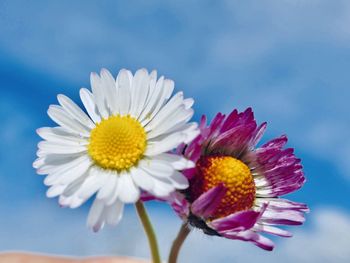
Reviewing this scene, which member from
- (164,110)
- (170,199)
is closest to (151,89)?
(164,110)

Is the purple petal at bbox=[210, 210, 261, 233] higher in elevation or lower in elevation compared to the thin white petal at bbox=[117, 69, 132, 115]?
lower

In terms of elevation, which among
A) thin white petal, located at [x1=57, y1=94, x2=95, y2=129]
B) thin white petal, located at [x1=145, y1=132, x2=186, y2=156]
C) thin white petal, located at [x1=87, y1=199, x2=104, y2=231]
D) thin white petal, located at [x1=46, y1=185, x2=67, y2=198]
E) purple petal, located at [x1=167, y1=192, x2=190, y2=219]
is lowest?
thin white petal, located at [x1=87, y1=199, x2=104, y2=231]

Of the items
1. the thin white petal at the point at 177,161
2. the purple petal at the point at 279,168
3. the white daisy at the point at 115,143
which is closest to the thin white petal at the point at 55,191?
the white daisy at the point at 115,143

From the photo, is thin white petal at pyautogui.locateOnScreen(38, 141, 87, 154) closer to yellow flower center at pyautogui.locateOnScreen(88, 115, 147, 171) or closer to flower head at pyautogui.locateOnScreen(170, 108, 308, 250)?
yellow flower center at pyautogui.locateOnScreen(88, 115, 147, 171)

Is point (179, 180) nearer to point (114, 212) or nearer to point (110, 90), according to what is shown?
point (114, 212)

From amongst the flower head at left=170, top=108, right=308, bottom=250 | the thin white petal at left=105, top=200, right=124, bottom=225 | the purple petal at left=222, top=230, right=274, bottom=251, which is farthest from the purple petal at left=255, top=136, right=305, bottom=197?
the thin white petal at left=105, top=200, right=124, bottom=225

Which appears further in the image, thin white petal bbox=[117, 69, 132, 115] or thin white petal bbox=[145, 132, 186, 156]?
thin white petal bbox=[117, 69, 132, 115]

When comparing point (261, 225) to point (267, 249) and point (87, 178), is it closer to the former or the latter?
point (267, 249)

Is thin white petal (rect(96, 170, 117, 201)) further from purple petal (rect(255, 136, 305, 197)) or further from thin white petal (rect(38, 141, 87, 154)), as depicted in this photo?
purple petal (rect(255, 136, 305, 197))
